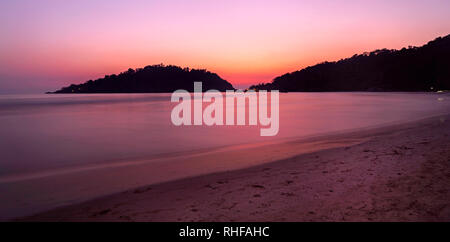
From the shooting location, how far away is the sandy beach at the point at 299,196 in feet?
13.5

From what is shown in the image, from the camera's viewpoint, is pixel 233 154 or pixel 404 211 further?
pixel 233 154

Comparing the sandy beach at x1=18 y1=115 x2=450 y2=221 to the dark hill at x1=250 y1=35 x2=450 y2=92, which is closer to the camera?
the sandy beach at x1=18 y1=115 x2=450 y2=221

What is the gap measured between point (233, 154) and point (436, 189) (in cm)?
639

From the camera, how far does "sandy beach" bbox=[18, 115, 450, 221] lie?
4113 millimetres

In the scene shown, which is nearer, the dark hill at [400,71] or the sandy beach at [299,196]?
the sandy beach at [299,196]

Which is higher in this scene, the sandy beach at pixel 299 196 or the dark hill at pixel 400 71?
the dark hill at pixel 400 71

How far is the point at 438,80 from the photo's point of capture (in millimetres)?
126625

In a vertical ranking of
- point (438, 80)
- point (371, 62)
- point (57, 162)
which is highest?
point (371, 62)

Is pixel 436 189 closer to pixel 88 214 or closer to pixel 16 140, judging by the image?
pixel 88 214

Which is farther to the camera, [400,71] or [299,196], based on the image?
[400,71]

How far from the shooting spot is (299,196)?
15.8 feet

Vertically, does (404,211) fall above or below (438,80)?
below

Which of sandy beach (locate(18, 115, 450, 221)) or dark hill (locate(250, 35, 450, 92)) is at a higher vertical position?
dark hill (locate(250, 35, 450, 92))
